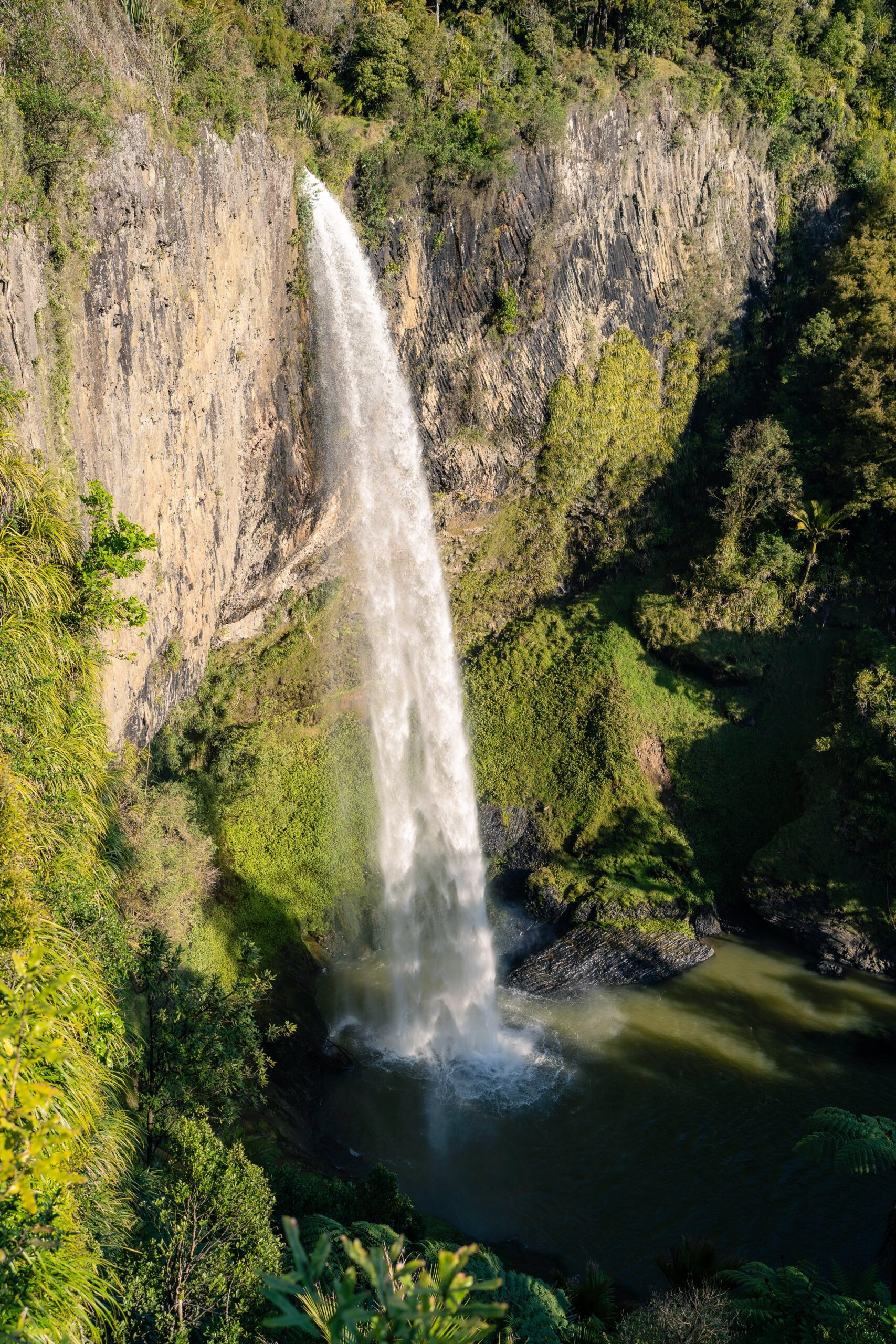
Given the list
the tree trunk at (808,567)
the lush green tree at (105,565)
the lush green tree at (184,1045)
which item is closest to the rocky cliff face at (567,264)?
the tree trunk at (808,567)

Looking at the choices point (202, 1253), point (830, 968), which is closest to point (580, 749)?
point (830, 968)

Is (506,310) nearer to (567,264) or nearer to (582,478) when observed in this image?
(567,264)

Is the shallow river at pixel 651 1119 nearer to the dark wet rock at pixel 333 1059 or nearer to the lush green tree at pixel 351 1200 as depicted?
the dark wet rock at pixel 333 1059

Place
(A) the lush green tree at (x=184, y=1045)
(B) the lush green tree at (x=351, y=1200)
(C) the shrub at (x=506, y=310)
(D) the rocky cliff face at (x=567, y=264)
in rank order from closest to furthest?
(A) the lush green tree at (x=184, y=1045), (B) the lush green tree at (x=351, y=1200), (D) the rocky cliff face at (x=567, y=264), (C) the shrub at (x=506, y=310)

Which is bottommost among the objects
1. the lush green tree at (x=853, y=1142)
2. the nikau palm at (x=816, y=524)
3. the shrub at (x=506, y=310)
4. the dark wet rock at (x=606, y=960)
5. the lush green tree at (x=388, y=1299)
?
the dark wet rock at (x=606, y=960)

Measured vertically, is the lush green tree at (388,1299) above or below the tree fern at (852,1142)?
above

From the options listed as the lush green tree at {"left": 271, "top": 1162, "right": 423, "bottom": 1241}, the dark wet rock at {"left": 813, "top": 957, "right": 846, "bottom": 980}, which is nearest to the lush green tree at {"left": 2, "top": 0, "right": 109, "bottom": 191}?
the lush green tree at {"left": 271, "top": 1162, "right": 423, "bottom": 1241}

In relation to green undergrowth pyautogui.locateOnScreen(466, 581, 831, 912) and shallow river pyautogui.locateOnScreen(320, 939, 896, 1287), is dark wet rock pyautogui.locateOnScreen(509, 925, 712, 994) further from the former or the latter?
green undergrowth pyautogui.locateOnScreen(466, 581, 831, 912)
